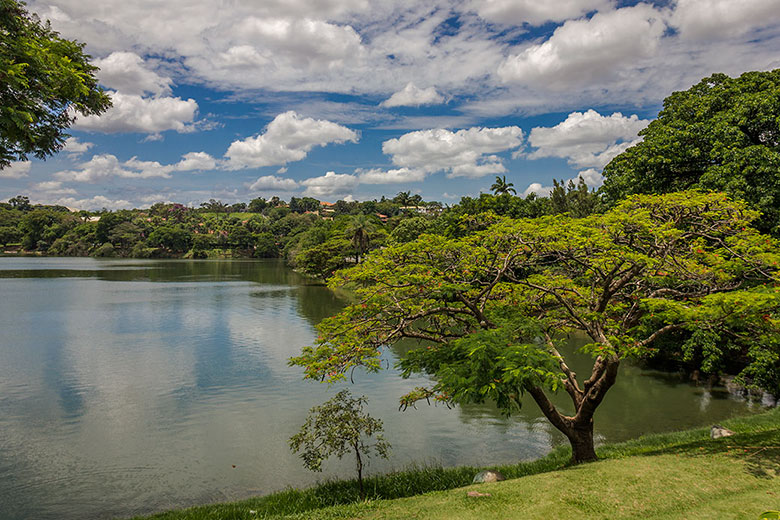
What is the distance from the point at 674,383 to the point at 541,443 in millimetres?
9475

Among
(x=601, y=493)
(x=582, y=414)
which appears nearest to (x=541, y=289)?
(x=582, y=414)

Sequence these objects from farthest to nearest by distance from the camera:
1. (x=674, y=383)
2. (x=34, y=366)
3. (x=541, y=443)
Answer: (x=34, y=366) < (x=674, y=383) < (x=541, y=443)

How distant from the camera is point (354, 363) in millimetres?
8469

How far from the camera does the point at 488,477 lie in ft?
31.6

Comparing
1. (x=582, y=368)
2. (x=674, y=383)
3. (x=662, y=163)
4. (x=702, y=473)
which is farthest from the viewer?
(x=582, y=368)

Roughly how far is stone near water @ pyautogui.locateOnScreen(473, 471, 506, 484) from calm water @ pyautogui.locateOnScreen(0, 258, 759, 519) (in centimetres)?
242

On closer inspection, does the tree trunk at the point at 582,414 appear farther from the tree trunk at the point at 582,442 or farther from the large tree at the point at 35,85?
the large tree at the point at 35,85

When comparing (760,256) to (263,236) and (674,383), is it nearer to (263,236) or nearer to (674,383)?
(674,383)

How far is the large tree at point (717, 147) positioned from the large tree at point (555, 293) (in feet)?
21.1

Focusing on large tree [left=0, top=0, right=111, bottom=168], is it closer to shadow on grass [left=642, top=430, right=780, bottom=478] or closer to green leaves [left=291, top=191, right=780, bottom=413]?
green leaves [left=291, top=191, right=780, bottom=413]

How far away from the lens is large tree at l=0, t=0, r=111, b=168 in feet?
23.3

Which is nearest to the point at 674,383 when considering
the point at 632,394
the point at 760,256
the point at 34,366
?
the point at 632,394

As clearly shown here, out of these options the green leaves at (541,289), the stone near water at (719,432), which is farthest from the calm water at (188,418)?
the green leaves at (541,289)

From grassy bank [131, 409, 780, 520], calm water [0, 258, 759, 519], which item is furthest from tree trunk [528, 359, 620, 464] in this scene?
calm water [0, 258, 759, 519]
